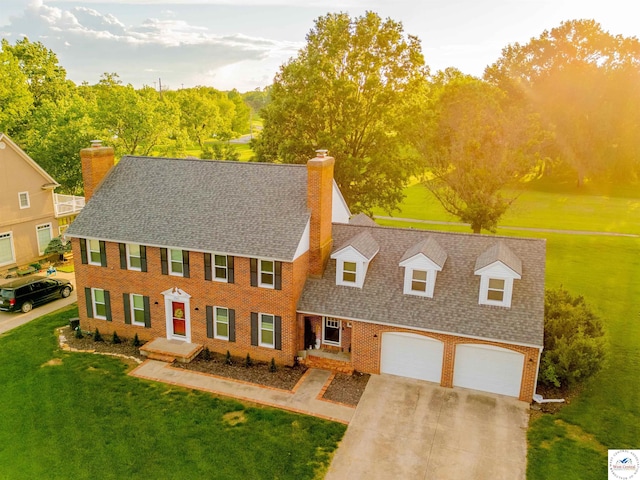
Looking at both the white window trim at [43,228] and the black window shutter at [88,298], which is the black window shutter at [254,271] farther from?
the white window trim at [43,228]

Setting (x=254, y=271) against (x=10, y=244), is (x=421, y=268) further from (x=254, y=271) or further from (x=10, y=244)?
(x=10, y=244)

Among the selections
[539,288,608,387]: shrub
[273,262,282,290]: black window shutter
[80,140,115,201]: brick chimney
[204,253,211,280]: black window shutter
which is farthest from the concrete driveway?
[80,140,115,201]: brick chimney

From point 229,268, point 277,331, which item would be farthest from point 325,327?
point 229,268

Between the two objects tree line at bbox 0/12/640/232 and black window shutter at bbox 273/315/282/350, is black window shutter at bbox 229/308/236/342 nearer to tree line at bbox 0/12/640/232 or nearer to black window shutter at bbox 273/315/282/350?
black window shutter at bbox 273/315/282/350

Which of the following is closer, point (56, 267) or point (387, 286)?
point (387, 286)

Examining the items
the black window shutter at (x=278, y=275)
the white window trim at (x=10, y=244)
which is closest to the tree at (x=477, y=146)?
the black window shutter at (x=278, y=275)

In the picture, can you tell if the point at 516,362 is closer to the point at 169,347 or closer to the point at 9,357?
the point at 169,347

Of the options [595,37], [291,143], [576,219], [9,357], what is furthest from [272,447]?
[595,37]
